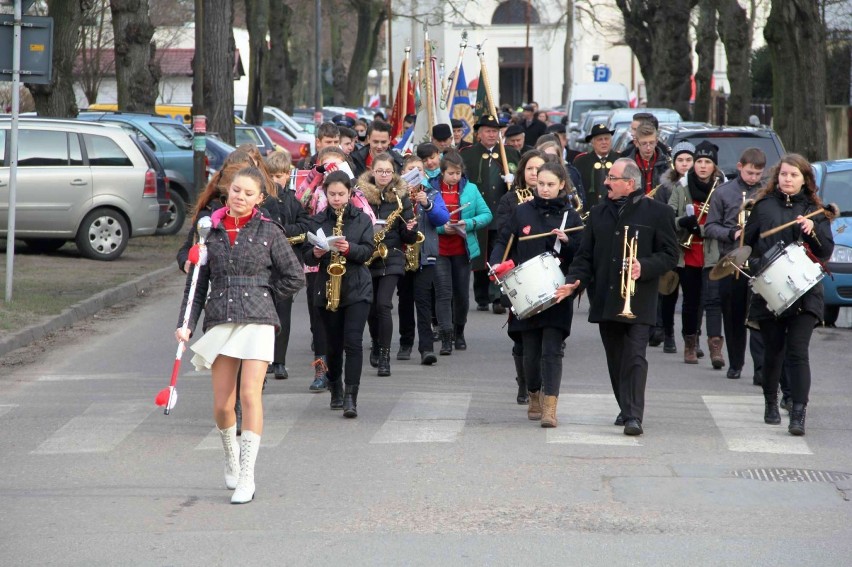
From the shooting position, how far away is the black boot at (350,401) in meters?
9.58

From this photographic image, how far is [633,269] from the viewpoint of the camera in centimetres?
884

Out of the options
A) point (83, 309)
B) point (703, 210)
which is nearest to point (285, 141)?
point (83, 309)

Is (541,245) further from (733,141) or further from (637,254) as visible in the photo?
(733,141)

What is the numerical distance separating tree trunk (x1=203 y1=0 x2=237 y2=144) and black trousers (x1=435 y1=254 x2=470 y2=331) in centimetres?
1761

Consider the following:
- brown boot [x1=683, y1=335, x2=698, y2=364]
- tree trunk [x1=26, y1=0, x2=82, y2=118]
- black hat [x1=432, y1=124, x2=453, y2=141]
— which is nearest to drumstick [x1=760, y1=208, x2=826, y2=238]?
brown boot [x1=683, y1=335, x2=698, y2=364]

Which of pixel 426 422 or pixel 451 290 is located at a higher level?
pixel 451 290

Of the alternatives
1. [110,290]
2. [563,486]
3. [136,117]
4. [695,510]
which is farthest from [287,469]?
[136,117]

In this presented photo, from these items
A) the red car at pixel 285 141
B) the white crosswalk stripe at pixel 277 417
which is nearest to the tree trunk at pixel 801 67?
the white crosswalk stripe at pixel 277 417

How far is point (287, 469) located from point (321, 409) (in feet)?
A: 6.60

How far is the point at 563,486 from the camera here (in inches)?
295

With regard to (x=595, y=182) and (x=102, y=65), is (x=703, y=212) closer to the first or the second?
(x=595, y=182)

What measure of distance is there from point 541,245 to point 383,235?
4.80 ft

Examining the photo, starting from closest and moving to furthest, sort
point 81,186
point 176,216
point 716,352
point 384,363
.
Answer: point 384,363 → point 716,352 → point 81,186 → point 176,216

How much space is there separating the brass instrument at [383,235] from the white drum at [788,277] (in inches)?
111
